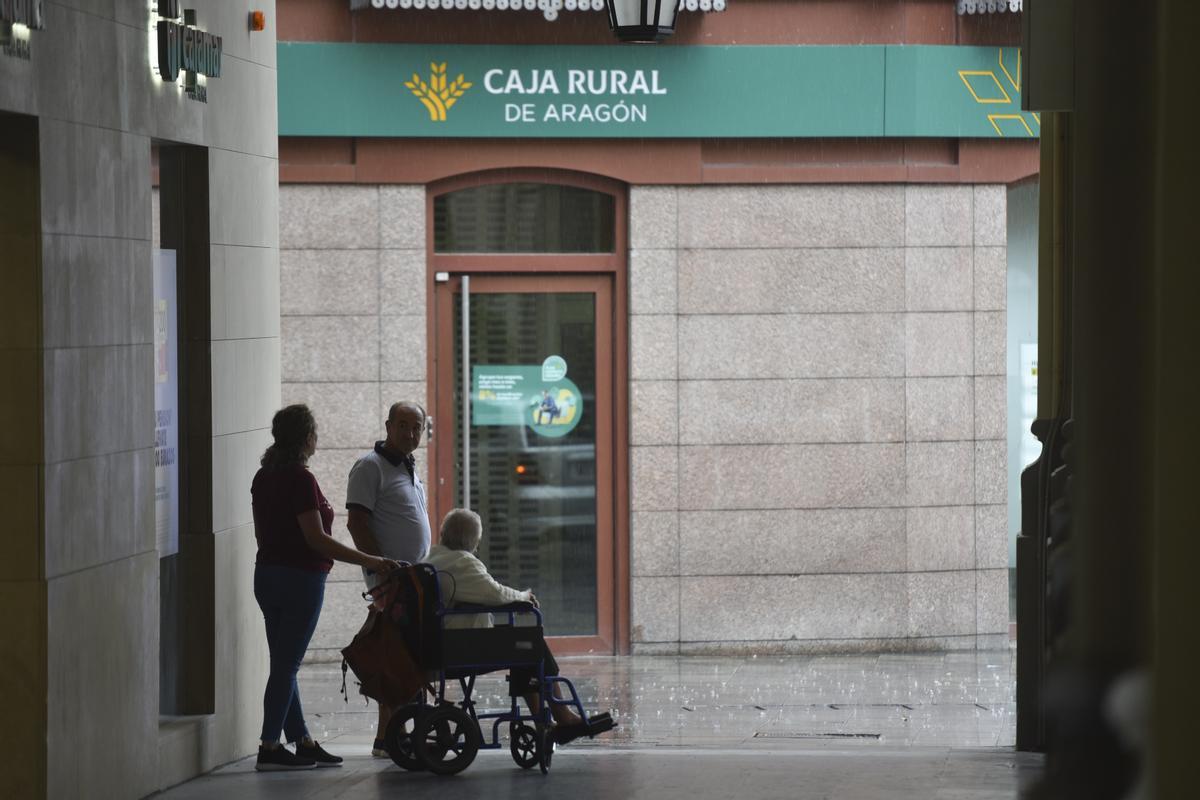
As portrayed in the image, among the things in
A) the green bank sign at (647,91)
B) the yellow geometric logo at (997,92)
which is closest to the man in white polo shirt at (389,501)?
the green bank sign at (647,91)

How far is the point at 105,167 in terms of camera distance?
6.52m

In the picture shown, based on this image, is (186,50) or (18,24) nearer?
(18,24)

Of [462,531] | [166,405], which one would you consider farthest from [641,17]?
[166,405]

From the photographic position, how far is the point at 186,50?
7.30 meters

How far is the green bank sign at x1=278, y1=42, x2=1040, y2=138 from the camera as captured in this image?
11.5 m

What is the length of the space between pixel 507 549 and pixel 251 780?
4.62 meters

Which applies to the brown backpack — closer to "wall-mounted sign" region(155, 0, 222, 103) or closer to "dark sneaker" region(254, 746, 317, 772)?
"dark sneaker" region(254, 746, 317, 772)

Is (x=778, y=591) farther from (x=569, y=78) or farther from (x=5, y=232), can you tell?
(x=5, y=232)

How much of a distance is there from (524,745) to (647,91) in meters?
5.47

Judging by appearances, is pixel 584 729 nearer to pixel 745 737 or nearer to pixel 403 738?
pixel 403 738

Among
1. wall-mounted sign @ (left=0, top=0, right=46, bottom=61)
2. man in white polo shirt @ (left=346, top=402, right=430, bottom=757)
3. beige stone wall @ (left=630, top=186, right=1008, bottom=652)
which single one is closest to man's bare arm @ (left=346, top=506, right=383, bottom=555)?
man in white polo shirt @ (left=346, top=402, right=430, bottom=757)

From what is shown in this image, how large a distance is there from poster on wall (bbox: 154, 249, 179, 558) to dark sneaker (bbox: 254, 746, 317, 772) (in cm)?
100

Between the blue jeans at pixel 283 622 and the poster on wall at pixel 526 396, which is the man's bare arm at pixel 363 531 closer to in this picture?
the blue jeans at pixel 283 622

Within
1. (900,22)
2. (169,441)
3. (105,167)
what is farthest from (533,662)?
(900,22)
